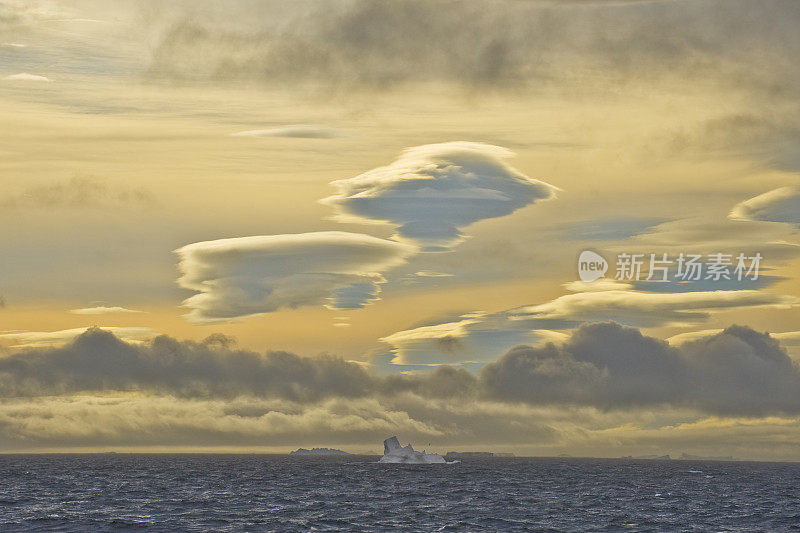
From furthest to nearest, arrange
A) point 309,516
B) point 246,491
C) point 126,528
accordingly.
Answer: point 246,491
point 309,516
point 126,528

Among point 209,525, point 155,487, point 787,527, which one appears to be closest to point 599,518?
point 787,527

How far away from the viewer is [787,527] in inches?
3831

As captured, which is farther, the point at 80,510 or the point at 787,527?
the point at 80,510

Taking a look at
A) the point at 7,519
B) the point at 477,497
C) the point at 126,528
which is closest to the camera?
the point at 126,528

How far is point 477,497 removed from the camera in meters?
137

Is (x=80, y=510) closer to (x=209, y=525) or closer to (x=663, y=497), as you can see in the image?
(x=209, y=525)

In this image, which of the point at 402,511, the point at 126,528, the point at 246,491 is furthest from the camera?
the point at 246,491

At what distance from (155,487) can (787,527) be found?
4179 inches

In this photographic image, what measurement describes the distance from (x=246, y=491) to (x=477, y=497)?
39.8 metres

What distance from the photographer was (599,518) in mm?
104125

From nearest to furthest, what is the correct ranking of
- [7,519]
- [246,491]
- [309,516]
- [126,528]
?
[126,528] < [7,519] < [309,516] < [246,491]

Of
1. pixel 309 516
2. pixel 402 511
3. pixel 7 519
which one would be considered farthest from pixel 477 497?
pixel 7 519

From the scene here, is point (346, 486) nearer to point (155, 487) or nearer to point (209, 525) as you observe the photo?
point (155, 487)

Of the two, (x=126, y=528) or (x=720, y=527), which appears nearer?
(x=126, y=528)
